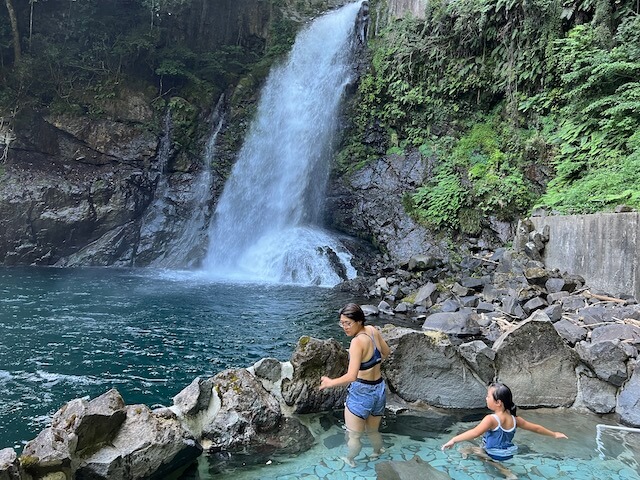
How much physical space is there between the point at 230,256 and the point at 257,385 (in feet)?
47.8

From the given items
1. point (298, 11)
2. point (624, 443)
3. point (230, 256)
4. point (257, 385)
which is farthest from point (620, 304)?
point (298, 11)

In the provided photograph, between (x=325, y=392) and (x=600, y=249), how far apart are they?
21.6 ft

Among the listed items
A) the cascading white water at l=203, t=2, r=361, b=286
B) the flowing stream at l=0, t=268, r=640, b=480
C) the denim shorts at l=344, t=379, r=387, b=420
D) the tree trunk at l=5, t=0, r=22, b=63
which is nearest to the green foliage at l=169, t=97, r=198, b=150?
the cascading white water at l=203, t=2, r=361, b=286

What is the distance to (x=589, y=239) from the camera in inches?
345

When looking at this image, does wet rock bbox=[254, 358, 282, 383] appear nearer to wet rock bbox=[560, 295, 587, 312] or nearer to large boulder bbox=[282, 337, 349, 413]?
large boulder bbox=[282, 337, 349, 413]

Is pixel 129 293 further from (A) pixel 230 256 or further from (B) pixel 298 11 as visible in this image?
(B) pixel 298 11

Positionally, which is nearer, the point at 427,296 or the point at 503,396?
the point at 503,396

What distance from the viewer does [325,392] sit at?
192 inches

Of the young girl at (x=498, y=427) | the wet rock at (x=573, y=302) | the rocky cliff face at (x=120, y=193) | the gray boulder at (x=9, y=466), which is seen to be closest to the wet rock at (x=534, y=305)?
the wet rock at (x=573, y=302)

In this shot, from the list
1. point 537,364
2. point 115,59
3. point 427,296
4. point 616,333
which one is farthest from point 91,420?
point 115,59

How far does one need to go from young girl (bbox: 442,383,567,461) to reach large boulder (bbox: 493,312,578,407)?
5.45ft

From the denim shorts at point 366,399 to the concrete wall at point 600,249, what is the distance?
6018 mm

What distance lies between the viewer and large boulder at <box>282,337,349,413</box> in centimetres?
475

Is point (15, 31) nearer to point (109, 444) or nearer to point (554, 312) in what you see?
point (109, 444)
